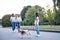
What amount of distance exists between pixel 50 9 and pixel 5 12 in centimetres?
1509

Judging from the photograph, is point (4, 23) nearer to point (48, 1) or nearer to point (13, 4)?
point (13, 4)

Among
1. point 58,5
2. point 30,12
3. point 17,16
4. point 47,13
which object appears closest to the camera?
point 17,16

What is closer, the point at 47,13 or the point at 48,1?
the point at 47,13

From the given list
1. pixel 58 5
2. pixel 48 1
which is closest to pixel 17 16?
pixel 58 5

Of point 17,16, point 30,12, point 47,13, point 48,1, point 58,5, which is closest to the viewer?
point 17,16

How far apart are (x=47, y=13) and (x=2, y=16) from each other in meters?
14.5

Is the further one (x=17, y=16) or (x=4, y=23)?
(x=4, y=23)

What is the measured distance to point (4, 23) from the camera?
50656 millimetres

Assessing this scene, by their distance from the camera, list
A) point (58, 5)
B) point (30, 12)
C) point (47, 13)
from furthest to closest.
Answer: point (30, 12) → point (47, 13) → point (58, 5)

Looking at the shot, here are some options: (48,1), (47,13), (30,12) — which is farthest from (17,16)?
(30,12)

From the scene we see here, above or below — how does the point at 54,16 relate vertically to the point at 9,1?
below

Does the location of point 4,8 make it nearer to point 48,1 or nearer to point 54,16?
→ point 48,1

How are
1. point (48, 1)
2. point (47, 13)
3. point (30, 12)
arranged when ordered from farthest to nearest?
point (30, 12), point (48, 1), point (47, 13)

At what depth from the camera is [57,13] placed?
38969 millimetres
